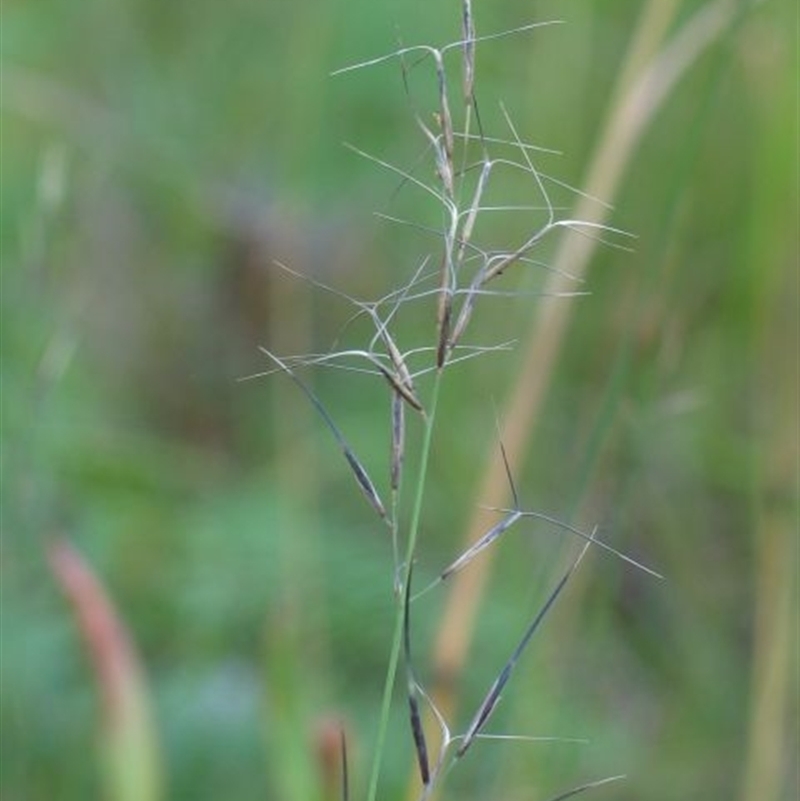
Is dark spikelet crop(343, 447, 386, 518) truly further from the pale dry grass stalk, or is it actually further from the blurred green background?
the pale dry grass stalk

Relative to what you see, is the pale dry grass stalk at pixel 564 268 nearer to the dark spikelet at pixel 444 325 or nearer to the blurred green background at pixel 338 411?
the blurred green background at pixel 338 411

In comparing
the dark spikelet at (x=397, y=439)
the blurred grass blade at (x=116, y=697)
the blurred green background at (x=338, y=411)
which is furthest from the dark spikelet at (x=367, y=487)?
the blurred grass blade at (x=116, y=697)

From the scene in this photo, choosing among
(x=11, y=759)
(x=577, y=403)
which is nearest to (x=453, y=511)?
(x=577, y=403)

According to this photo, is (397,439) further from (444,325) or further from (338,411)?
(338,411)

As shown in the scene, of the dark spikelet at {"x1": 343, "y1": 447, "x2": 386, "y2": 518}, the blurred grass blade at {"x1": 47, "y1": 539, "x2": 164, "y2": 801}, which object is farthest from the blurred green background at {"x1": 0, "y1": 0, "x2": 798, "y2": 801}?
the dark spikelet at {"x1": 343, "y1": 447, "x2": 386, "y2": 518}

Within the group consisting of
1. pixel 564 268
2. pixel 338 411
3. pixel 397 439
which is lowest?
pixel 338 411

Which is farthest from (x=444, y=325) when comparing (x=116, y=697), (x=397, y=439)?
(x=116, y=697)
